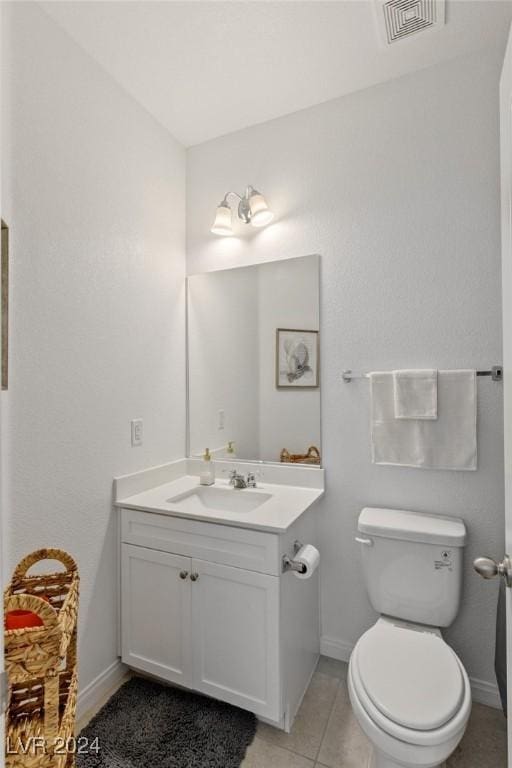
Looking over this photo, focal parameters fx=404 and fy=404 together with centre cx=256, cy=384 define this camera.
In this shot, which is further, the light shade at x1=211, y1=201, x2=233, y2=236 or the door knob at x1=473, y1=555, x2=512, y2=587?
the light shade at x1=211, y1=201, x2=233, y2=236

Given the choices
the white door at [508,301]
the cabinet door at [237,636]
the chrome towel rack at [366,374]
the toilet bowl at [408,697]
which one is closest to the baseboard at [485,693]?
the toilet bowl at [408,697]

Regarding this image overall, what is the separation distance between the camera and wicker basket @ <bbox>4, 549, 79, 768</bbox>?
82 cm

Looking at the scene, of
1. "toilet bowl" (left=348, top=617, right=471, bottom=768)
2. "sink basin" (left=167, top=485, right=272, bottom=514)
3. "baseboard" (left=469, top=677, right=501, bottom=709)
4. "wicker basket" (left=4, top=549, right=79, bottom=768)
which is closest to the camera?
"wicker basket" (left=4, top=549, right=79, bottom=768)

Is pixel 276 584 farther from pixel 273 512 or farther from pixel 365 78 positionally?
pixel 365 78

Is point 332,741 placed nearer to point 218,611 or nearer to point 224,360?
point 218,611

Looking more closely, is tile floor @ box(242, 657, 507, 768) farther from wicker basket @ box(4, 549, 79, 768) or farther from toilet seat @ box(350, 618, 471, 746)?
wicker basket @ box(4, 549, 79, 768)

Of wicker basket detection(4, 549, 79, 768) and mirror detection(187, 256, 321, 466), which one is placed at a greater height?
mirror detection(187, 256, 321, 466)

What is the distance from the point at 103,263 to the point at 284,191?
3.19ft

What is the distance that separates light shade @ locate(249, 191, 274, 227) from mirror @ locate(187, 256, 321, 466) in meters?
0.21

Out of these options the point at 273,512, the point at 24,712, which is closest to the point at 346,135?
the point at 273,512

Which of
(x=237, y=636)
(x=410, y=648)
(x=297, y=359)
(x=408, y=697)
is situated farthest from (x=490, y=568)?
(x=297, y=359)

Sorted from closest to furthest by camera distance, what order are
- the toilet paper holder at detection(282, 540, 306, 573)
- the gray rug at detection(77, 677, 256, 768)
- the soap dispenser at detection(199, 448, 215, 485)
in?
the gray rug at detection(77, 677, 256, 768) → the toilet paper holder at detection(282, 540, 306, 573) → the soap dispenser at detection(199, 448, 215, 485)

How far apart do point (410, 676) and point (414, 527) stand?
51cm

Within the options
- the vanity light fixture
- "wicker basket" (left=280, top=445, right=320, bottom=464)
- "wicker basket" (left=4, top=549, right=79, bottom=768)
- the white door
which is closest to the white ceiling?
the vanity light fixture
